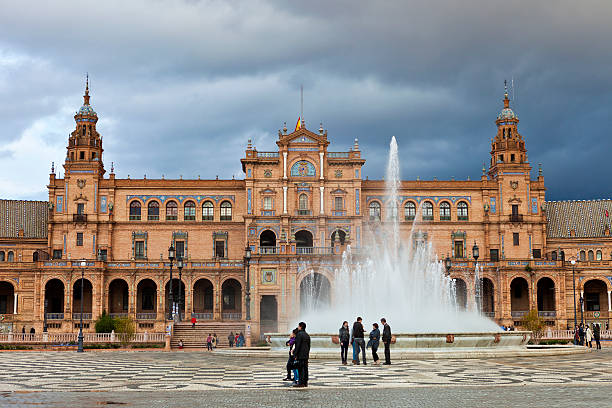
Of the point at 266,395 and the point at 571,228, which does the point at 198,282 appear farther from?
the point at 266,395

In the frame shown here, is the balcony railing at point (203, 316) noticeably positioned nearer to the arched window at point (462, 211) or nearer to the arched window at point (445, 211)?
the arched window at point (445, 211)

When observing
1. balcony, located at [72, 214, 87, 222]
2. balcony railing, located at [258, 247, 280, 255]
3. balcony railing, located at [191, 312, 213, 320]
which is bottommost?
balcony railing, located at [191, 312, 213, 320]

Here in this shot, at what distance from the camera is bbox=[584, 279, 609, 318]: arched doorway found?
80125 mm

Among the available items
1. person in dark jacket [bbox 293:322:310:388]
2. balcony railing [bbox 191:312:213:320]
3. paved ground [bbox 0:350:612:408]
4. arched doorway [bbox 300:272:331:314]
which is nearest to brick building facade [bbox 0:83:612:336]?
balcony railing [bbox 191:312:213:320]

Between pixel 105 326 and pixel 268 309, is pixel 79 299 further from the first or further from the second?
pixel 268 309

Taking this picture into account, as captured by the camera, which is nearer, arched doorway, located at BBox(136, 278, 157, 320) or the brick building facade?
the brick building facade

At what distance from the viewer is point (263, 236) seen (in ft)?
260

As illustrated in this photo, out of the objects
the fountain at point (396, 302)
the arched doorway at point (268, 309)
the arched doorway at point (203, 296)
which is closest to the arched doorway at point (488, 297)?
the fountain at point (396, 302)

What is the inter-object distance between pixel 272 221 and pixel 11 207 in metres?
31.9

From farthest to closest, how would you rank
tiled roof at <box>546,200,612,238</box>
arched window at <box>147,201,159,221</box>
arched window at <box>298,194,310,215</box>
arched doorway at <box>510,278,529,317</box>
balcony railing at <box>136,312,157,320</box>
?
1. tiled roof at <box>546,200,612,238</box>
2. arched window at <box>147,201,159,221</box>
3. arched doorway at <box>510,278,529,317</box>
4. arched window at <box>298,194,310,215</box>
5. balcony railing at <box>136,312,157,320</box>

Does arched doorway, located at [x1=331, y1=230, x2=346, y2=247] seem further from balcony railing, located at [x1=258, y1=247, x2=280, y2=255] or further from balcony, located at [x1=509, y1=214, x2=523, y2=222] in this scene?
balcony, located at [x1=509, y1=214, x2=523, y2=222]

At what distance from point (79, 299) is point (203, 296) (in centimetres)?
1284

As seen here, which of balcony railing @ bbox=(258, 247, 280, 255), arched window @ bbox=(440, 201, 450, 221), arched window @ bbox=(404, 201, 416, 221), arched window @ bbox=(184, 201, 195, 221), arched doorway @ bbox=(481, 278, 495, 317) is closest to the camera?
balcony railing @ bbox=(258, 247, 280, 255)

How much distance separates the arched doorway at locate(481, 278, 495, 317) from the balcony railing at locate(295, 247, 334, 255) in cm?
1649
